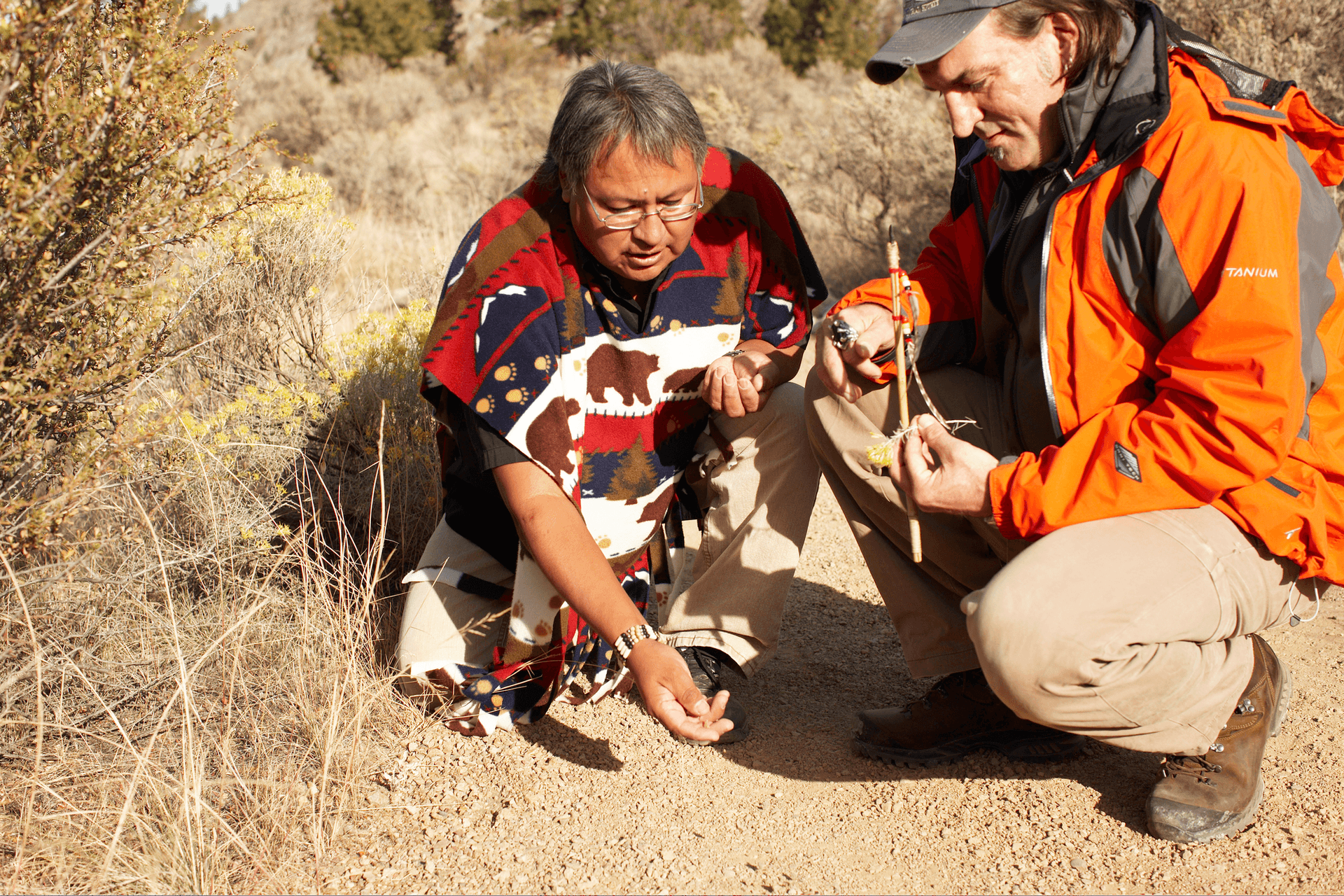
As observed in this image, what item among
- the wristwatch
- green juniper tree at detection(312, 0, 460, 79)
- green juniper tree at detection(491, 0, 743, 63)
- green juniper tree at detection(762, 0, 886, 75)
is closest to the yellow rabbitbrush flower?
the wristwatch

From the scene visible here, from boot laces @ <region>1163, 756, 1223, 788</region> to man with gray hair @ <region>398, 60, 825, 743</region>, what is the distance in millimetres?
852

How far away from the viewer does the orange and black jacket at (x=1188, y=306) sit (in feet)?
5.05

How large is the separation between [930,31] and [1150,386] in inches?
29.3

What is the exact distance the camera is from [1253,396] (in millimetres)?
1524

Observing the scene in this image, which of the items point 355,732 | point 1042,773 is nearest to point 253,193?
point 355,732

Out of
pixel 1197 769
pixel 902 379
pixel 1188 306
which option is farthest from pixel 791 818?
pixel 1188 306

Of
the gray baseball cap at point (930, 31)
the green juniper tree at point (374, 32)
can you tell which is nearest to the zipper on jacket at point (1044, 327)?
the gray baseball cap at point (930, 31)

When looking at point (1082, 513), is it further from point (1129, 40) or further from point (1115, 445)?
point (1129, 40)

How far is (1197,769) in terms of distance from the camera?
1.86 m

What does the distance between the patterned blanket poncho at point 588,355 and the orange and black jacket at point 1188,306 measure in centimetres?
72

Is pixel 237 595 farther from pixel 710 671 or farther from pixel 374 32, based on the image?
pixel 374 32

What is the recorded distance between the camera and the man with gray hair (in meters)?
2.00

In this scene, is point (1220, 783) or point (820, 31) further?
point (820, 31)

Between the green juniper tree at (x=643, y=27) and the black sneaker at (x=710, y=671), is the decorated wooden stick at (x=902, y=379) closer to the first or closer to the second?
the black sneaker at (x=710, y=671)
